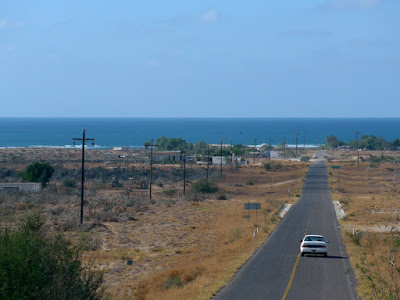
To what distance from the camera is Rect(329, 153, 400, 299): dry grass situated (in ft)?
64.2

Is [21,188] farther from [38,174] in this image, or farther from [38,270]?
[38,270]

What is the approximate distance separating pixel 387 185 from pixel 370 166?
39.9 meters

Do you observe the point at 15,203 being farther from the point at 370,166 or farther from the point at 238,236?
the point at 370,166

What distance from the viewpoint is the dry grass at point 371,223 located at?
19562 mm

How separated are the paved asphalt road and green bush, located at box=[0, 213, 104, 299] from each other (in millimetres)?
7272

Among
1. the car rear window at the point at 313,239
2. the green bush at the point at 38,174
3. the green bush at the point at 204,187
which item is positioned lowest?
the green bush at the point at 204,187

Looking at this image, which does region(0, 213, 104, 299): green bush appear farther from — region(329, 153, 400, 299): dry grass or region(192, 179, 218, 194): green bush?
region(192, 179, 218, 194): green bush

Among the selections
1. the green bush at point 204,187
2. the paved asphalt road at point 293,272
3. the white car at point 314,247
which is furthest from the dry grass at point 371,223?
the green bush at point 204,187

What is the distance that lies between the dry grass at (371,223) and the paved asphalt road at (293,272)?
2.54 feet

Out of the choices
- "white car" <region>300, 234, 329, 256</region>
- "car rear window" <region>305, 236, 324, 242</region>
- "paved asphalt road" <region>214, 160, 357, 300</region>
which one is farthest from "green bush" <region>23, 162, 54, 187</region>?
"white car" <region>300, 234, 329, 256</region>

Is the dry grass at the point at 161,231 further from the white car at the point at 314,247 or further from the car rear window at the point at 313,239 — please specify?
the car rear window at the point at 313,239

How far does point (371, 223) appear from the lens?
4472cm

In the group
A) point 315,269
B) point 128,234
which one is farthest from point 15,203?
point 315,269

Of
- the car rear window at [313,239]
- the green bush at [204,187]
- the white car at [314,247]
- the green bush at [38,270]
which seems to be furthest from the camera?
the green bush at [204,187]
